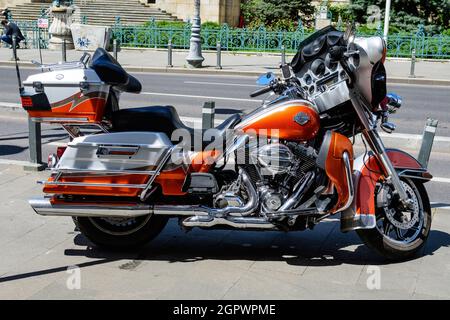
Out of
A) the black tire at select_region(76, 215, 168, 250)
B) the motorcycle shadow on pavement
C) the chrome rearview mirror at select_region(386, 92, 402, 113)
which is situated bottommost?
the motorcycle shadow on pavement

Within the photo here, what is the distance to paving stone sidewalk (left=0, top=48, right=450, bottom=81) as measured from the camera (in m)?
22.0

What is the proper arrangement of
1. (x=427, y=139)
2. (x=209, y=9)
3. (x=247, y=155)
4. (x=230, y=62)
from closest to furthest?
(x=247, y=155) < (x=427, y=139) < (x=230, y=62) < (x=209, y=9)

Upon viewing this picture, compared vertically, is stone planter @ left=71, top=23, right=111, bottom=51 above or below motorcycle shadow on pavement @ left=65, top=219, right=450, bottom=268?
above

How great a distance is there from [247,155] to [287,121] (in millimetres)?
386

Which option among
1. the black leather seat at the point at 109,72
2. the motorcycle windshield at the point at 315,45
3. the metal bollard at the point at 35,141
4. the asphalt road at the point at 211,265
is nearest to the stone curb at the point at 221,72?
the metal bollard at the point at 35,141

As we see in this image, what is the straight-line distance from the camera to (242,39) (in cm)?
2772

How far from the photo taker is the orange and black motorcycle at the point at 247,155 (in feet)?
15.1

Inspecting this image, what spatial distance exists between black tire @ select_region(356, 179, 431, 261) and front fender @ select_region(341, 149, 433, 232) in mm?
101

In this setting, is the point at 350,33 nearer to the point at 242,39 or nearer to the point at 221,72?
the point at 221,72

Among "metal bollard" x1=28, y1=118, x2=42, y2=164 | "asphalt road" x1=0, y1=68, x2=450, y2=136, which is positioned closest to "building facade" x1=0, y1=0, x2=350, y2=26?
"asphalt road" x1=0, y1=68, x2=450, y2=136

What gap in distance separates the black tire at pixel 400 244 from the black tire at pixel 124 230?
1584mm

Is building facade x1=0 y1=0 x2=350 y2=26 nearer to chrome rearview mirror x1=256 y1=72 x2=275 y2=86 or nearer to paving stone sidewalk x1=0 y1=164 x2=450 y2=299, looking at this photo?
paving stone sidewalk x1=0 y1=164 x2=450 y2=299

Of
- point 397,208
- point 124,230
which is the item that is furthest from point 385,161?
point 124,230
